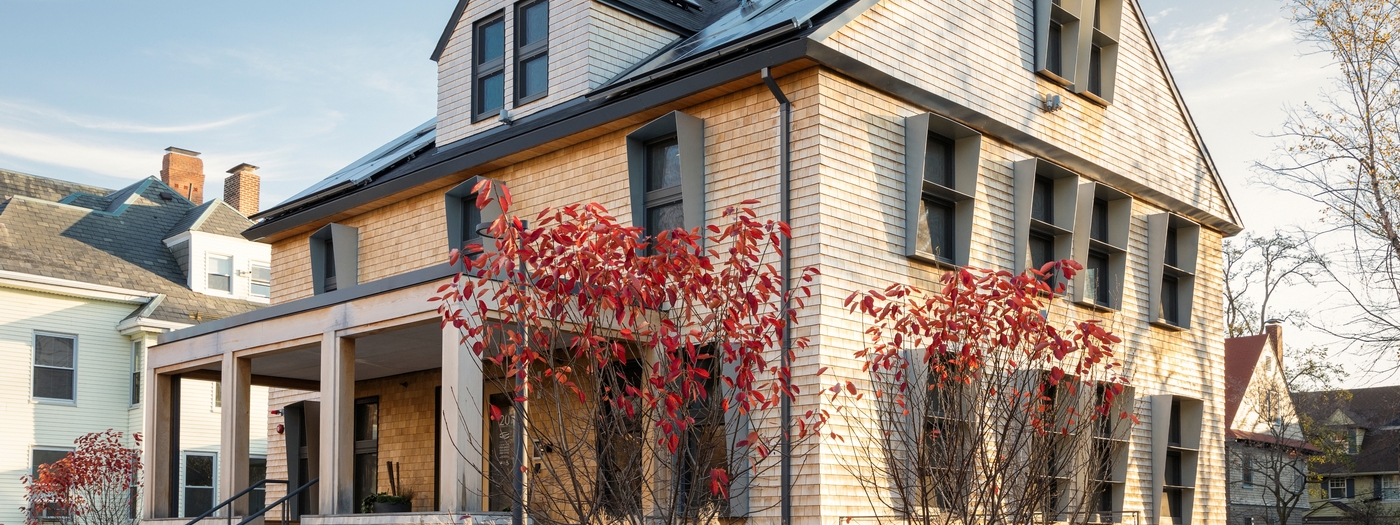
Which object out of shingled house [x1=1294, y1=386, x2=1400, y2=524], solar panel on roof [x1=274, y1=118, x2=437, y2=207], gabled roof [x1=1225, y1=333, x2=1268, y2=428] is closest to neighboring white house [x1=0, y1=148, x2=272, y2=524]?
solar panel on roof [x1=274, y1=118, x2=437, y2=207]

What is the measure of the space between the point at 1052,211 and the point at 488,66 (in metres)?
8.03

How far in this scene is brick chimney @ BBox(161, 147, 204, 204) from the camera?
37062 millimetres

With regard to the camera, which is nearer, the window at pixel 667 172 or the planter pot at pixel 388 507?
the window at pixel 667 172

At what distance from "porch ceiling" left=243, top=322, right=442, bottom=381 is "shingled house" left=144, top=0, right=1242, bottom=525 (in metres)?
0.08

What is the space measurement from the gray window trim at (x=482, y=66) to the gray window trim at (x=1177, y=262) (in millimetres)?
9236

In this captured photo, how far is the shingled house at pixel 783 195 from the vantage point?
41.4ft

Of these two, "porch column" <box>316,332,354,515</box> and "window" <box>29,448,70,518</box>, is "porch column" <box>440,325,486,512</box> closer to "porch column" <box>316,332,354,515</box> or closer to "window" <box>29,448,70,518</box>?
"porch column" <box>316,332,354,515</box>

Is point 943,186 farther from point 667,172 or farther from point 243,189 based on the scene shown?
point 243,189

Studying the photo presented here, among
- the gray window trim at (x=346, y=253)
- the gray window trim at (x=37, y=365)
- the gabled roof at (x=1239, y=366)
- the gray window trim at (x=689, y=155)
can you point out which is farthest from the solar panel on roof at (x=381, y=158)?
the gabled roof at (x=1239, y=366)

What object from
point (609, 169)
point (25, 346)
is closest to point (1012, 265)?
point (609, 169)

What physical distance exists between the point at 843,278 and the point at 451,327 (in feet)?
12.7

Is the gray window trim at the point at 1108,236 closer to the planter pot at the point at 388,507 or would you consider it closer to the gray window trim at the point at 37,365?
the planter pot at the point at 388,507

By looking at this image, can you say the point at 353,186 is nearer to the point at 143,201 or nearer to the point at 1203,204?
the point at 1203,204

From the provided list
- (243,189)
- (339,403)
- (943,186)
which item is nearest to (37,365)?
(243,189)
